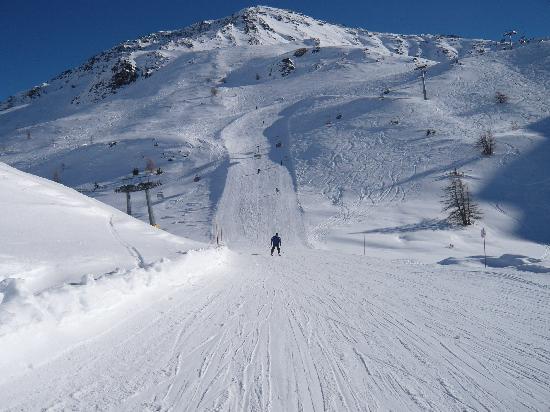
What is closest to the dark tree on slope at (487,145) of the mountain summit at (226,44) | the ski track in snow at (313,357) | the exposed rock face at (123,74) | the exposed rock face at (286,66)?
the ski track in snow at (313,357)

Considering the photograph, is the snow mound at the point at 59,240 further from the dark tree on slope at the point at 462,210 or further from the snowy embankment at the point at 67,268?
the dark tree on slope at the point at 462,210

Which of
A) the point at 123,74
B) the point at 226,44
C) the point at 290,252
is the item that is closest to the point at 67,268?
the point at 290,252

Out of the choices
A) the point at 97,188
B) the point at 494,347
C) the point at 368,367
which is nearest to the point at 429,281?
the point at 494,347

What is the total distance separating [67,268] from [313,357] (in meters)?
5.22

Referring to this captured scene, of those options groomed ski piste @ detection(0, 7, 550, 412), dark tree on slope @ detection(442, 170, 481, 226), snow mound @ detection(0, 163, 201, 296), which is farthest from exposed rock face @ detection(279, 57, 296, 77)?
snow mound @ detection(0, 163, 201, 296)

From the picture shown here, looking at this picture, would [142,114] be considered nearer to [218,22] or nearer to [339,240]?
[339,240]

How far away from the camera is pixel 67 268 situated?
6922 millimetres

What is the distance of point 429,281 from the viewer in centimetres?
914

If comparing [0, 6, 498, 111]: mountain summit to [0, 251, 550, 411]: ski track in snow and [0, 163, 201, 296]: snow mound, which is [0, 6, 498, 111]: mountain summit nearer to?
[0, 163, 201, 296]: snow mound

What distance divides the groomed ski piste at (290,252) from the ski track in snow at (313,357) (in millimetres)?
28

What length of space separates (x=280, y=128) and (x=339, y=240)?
3229cm

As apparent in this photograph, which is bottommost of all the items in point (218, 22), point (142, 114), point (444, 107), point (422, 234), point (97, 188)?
point (422, 234)

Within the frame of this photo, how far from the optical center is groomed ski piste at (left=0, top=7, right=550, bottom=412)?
3.66m

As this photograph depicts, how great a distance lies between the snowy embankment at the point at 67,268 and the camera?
13.8 ft
